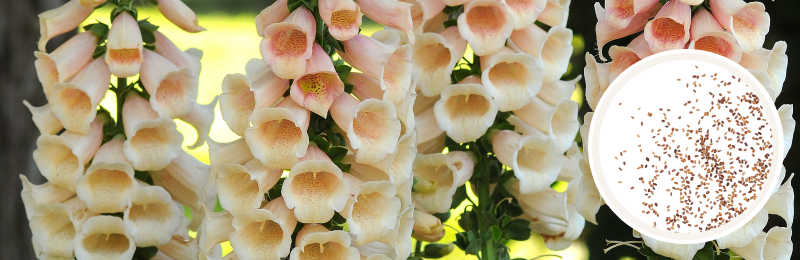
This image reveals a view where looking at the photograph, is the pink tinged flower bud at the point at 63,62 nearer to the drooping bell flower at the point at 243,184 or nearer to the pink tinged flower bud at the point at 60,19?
the pink tinged flower bud at the point at 60,19

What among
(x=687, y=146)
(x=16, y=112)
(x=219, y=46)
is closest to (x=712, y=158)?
(x=687, y=146)

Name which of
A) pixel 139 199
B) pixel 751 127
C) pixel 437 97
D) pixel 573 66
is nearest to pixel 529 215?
pixel 437 97

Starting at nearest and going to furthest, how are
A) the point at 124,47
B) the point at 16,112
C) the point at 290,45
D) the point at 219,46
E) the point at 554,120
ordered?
the point at 290,45, the point at 124,47, the point at 554,120, the point at 16,112, the point at 219,46

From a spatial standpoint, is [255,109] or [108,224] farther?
[108,224]

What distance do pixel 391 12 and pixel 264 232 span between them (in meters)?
0.19

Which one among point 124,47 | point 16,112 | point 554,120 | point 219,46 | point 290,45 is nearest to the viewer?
point 290,45

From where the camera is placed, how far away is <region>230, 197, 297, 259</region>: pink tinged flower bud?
54 cm

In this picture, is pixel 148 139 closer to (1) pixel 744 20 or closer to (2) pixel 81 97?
(2) pixel 81 97

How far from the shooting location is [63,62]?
68 cm

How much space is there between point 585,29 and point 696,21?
666mm

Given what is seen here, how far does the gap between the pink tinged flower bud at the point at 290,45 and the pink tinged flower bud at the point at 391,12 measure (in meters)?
0.05

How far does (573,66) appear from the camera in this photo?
1231mm

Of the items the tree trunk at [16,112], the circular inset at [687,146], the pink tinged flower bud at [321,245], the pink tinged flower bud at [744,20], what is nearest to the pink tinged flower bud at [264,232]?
the pink tinged flower bud at [321,245]

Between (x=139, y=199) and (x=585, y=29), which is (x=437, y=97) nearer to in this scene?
(x=139, y=199)
